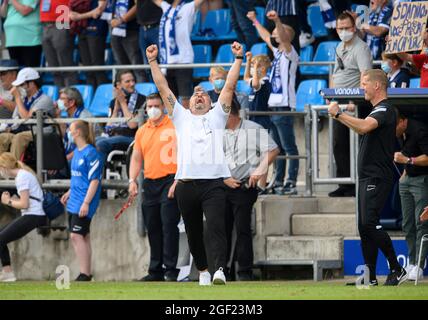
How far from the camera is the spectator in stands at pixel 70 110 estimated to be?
17938 mm

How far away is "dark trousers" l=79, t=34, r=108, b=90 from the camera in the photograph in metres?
20.1

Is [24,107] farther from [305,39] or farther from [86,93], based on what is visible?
[305,39]

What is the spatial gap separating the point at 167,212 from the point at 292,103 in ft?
7.81

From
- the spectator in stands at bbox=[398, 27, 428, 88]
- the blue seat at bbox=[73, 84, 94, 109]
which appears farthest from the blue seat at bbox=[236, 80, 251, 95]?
the spectator in stands at bbox=[398, 27, 428, 88]

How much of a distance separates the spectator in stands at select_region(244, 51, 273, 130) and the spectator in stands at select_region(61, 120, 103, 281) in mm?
2062

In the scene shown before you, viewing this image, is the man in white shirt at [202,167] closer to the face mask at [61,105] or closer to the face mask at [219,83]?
the face mask at [219,83]

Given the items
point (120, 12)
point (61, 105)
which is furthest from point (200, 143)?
point (120, 12)

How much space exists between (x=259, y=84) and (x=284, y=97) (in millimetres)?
642

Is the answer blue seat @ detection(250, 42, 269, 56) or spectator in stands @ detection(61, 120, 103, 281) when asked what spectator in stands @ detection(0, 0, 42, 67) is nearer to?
blue seat @ detection(250, 42, 269, 56)

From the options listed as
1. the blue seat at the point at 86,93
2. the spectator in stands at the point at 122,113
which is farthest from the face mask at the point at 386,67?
the blue seat at the point at 86,93

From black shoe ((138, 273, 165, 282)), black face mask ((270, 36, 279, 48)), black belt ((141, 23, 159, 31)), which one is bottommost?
black shoe ((138, 273, 165, 282))

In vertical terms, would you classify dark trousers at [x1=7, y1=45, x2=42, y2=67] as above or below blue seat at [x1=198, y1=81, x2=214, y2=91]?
above
